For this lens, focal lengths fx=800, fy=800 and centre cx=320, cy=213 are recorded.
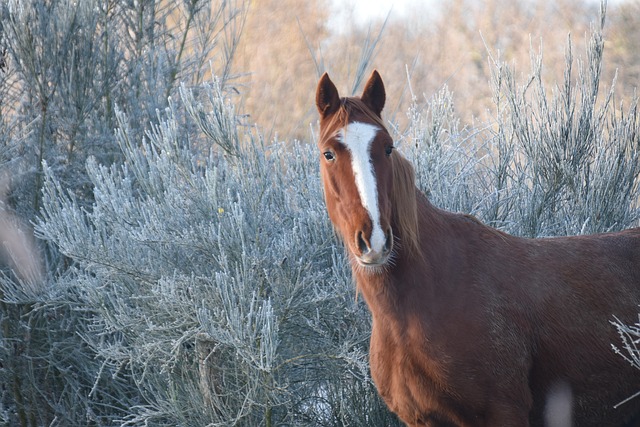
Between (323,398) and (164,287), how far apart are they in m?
1.36

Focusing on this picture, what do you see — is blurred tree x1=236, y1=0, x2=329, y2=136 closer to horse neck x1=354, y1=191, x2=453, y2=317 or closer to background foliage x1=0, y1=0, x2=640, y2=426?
background foliage x1=0, y1=0, x2=640, y2=426

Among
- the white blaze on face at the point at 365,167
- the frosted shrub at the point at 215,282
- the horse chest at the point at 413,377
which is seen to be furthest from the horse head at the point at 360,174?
the frosted shrub at the point at 215,282

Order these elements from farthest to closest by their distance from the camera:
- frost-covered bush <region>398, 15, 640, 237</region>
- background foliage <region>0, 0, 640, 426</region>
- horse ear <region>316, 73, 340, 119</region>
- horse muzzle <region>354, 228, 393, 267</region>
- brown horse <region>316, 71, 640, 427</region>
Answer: frost-covered bush <region>398, 15, 640, 237</region> < background foliage <region>0, 0, 640, 426</region> < horse ear <region>316, 73, 340, 119</region> < brown horse <region>316, 71, 640, 427</region> < horse muzzle <region>354, 228, 393, 267</region>

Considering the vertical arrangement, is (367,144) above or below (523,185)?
above

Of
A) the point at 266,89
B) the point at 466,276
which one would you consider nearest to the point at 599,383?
the point at 466,276

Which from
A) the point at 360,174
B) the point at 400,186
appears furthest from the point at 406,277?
the point at 360,174

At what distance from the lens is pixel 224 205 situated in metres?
4.71

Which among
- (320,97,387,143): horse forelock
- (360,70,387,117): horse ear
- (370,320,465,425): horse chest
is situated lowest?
(370,320,465,425): horse chest

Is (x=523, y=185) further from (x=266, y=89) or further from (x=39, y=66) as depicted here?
(x=266, y=89)

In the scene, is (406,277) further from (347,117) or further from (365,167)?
(347,117)

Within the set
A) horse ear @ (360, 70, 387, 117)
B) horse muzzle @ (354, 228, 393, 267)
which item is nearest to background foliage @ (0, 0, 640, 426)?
horse ear @ (360, 70, 387, 117)

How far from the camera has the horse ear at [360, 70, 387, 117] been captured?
360 centimetres

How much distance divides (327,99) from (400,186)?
1.77ft

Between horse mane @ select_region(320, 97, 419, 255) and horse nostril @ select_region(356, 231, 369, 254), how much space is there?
32cm
